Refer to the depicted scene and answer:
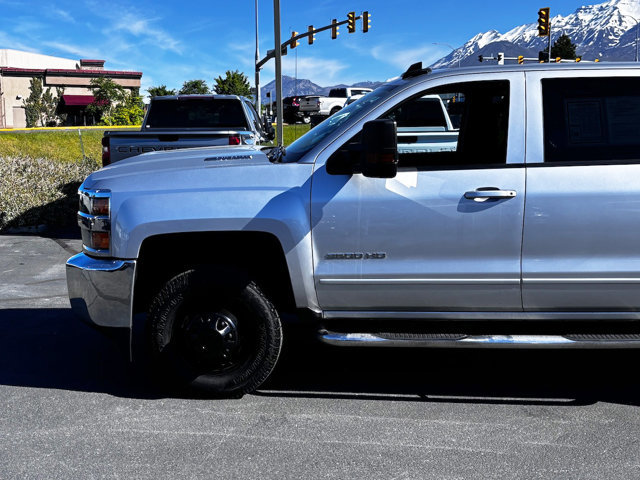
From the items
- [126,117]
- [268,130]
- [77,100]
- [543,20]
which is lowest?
[268,130]

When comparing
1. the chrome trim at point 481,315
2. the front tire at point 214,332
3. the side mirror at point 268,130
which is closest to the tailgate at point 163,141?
the side mirror at point 268,130

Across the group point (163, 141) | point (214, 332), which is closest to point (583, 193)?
point (214, 332)

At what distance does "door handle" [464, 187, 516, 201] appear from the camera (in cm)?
392

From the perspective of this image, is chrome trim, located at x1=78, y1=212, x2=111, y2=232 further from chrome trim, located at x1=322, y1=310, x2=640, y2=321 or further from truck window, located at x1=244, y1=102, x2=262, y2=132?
truck window, located at x1=244, y1=102, x2=262, y2=132

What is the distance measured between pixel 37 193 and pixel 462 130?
9.64 metres

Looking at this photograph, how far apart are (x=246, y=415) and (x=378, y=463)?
→ 97 cm

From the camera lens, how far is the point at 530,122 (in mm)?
4039

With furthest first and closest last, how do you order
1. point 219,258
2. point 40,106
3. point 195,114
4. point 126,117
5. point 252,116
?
point 40,106
point 126,117
point 252,116
point 195,114
point 219,258

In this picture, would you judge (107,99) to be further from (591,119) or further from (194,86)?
(591,119)

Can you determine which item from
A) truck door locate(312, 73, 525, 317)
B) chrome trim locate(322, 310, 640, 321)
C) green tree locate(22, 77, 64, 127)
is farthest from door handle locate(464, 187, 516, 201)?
green tree locate(22, 77, 64, 127)

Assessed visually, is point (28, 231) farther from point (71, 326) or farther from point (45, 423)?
point (45, 423)

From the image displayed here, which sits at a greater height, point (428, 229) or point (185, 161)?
point (185, 161)

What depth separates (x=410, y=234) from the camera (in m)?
3.97

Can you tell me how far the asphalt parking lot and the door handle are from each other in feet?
4.21
